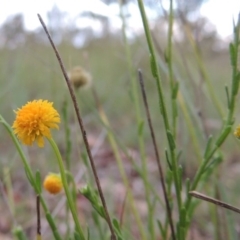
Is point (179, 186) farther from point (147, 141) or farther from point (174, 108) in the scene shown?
point (147, 141)

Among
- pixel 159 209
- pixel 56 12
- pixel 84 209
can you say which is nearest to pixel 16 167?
pixel 84 209

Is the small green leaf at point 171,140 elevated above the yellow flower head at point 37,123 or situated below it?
below

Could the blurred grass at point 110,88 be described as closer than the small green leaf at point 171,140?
No

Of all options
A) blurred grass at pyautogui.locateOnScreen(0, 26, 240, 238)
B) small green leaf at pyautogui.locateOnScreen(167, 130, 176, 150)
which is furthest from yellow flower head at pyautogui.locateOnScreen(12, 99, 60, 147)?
blurred grass at pyautogui.locateOnScreen(0, 26, 240, 238)

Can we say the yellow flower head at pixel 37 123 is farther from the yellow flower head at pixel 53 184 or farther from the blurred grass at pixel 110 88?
the blurred grass at pixel 110 88

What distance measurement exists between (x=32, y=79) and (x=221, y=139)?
380 cm

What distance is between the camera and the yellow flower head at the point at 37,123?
1.42 feet

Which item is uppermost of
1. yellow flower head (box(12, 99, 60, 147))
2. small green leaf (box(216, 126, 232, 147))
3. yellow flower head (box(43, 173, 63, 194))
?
yellow flower head (box(12, 99, 60, 147))

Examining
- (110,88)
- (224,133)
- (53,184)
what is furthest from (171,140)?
(110,88)

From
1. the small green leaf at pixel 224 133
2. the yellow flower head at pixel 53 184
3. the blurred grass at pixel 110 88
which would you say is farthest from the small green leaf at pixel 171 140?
the blurred grass at pixel 110 88

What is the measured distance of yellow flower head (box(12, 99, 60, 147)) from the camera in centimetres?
43

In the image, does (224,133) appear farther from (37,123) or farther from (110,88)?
(110,88)

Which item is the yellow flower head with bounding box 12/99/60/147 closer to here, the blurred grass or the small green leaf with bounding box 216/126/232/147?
the small green leaf with bounding box 216/126/232/147

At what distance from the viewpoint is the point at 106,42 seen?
17.6 feet
